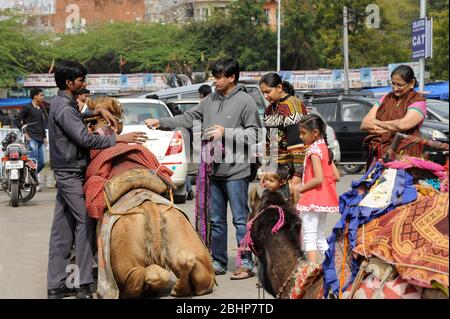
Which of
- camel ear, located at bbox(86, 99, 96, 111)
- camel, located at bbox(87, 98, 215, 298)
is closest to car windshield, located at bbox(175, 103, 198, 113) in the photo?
camel ear, located at bbox(86, 99, 96, 111)

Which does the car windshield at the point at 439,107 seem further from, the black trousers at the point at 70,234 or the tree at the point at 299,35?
the tree at the point at 299,35

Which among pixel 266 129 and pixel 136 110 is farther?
pixel 136 110

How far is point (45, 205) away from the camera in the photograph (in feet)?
49.9

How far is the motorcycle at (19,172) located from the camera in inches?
590

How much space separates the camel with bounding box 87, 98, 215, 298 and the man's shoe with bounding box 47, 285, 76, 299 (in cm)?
49

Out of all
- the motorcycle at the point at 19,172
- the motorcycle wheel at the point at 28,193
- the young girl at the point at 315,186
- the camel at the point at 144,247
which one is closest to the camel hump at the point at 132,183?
the camel at the point at 144,247

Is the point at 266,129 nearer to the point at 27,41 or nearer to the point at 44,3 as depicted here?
the point at 27,41

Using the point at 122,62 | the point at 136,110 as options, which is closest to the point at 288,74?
the point at 122,62

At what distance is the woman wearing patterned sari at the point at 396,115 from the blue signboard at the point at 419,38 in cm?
1540

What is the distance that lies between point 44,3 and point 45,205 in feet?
221

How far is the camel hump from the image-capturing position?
297 inches

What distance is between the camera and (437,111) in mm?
20781

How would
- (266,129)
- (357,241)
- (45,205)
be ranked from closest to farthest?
(357,241) → (266,129) → (45,205)

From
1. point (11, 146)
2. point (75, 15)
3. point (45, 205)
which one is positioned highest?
point (75, 15)
